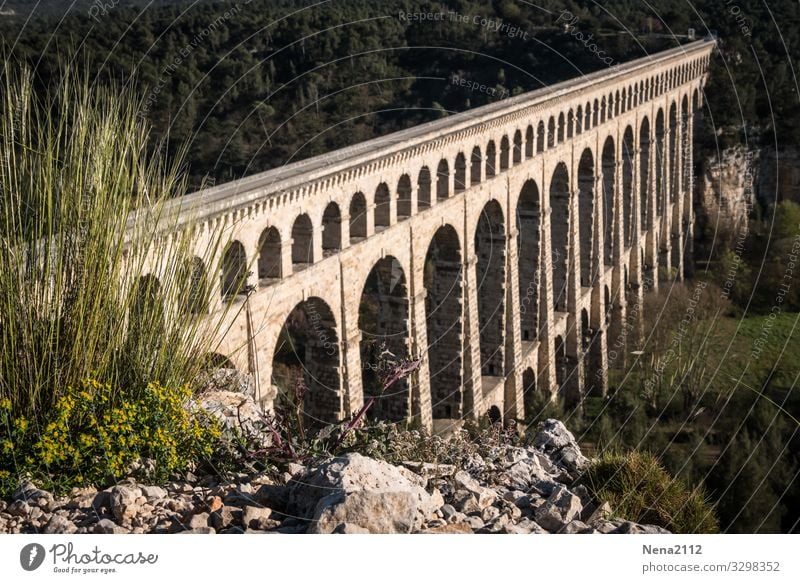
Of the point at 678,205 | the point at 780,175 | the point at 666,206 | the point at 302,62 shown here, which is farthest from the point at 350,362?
the point at 780,175

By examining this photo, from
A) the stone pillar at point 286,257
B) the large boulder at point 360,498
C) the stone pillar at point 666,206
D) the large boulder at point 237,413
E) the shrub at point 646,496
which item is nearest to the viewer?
the large boulder at point 360,498

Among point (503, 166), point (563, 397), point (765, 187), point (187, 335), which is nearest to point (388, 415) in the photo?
point (503, 166)

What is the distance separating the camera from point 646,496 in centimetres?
1305

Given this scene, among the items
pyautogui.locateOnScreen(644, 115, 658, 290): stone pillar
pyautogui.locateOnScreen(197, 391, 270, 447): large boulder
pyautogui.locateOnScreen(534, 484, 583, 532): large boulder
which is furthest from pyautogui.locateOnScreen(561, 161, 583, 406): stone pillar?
pyautogui.locateOnScreen(534, 484, 583, 532): large boulder

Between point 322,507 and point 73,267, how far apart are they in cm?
428

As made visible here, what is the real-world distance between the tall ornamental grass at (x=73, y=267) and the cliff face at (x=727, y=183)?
208 feet

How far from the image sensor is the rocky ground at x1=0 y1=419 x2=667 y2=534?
10461 millimetres

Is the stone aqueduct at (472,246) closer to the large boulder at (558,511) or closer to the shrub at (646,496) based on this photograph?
the large boulder at (558,511)

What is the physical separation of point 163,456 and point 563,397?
3806cm

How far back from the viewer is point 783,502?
2969cm

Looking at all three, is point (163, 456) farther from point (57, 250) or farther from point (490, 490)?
point (490, 490)

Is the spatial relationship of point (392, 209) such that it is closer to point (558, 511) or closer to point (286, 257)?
point (286, 257)

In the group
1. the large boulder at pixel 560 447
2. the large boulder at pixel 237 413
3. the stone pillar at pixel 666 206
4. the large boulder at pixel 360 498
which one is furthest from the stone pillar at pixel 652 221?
the large boulder at pixel 360 498

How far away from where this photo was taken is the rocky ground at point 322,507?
10461 mm
